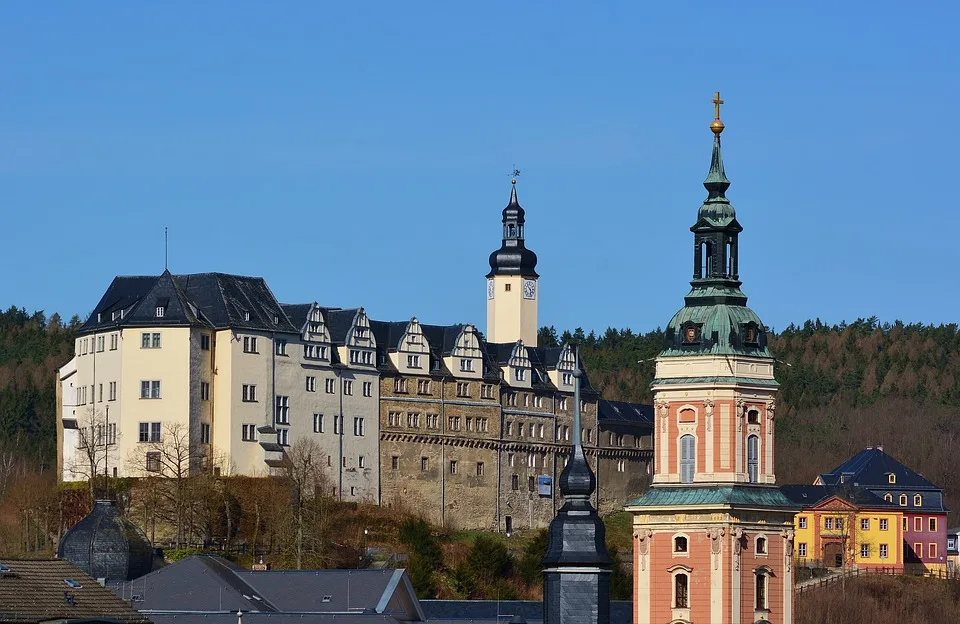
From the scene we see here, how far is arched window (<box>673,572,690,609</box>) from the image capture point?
10225 cm

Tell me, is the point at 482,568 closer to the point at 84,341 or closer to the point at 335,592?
the point at 84,341

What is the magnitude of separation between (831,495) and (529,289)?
90.6ft

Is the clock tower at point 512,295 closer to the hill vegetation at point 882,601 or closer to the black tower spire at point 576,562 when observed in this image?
the hill vegetation at point 882,601

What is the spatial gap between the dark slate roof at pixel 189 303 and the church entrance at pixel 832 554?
31.4m

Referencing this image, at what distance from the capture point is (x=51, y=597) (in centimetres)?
6675

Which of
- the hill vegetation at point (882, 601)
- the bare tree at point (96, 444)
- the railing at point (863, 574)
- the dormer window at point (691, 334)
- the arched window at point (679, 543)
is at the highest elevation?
the dormer window at point (691, 334)

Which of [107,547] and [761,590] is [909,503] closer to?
[761,590]

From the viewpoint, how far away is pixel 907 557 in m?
163

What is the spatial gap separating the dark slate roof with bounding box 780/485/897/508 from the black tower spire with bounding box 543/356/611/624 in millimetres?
110866

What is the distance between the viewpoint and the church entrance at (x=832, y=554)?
6255 inches

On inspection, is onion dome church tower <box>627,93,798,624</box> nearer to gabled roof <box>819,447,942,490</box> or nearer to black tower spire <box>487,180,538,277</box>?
gabled roof <box>819,447,942,490</box>

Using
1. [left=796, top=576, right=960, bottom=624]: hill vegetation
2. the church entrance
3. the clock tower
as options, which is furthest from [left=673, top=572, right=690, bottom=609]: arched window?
the clock tower

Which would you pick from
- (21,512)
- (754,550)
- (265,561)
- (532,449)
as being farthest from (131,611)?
(532,449)

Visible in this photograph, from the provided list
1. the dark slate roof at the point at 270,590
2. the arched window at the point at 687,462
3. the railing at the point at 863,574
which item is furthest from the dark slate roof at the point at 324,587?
the railing at the point at 863,574
